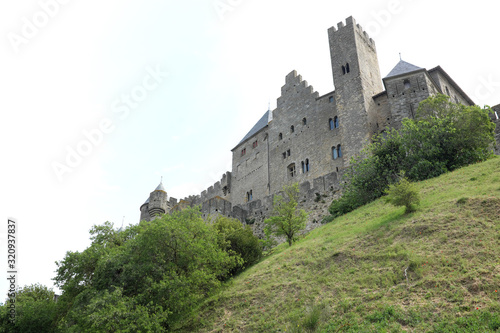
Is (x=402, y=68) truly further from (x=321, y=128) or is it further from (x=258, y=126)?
(x=258, y=126)

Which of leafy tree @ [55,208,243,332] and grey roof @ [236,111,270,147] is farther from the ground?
grey roof @ [236,111,270,147]

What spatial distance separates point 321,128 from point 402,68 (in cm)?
772

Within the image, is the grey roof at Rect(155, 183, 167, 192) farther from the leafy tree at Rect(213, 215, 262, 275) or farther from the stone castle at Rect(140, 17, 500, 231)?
the leafy tree at Rect(213, 215, 262, 275)

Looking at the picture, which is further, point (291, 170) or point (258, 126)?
point (258, 126)

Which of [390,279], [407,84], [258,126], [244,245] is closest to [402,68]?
[407,84]

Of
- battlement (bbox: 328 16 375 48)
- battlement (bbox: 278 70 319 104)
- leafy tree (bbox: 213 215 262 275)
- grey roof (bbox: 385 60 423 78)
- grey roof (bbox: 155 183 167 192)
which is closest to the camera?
leafy tree (bbox: 213 215 262 275)

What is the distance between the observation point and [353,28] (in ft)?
110

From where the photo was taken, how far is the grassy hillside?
27.5 feet

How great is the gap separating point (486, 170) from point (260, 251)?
10229 mm

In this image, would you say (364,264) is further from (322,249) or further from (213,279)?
(213,279)

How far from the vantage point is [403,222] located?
44.2 feet

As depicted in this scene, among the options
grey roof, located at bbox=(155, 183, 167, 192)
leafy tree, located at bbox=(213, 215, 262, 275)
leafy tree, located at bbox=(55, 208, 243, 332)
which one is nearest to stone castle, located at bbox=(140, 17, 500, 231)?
grey roof, located at bbox=(155, 183, 167, 192)

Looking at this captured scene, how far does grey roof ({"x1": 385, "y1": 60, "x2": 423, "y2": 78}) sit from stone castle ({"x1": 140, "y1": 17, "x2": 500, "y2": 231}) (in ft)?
0.23

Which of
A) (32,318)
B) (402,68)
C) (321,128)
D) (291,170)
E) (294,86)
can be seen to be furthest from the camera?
(294,86)
